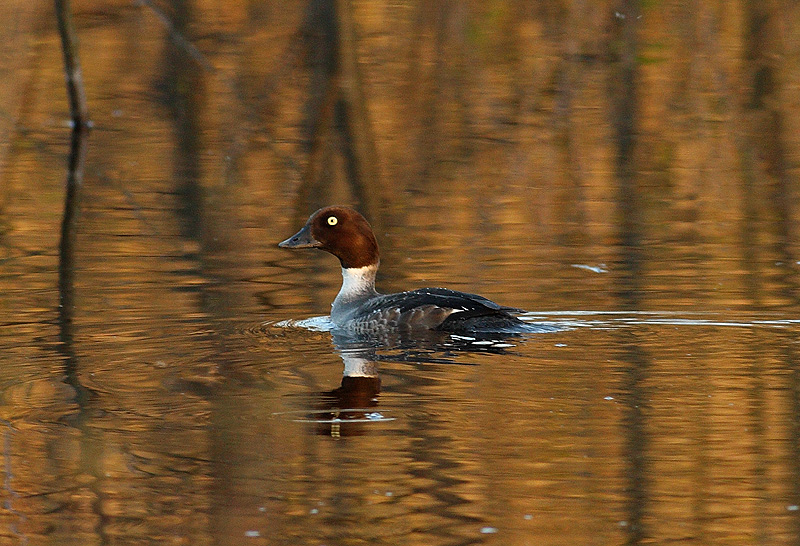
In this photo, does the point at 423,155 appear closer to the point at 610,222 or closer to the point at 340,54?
the point at 340,54

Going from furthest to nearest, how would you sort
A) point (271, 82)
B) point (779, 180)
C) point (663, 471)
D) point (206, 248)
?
point (271, 82)
point (779, 180)
point (206, 248)
point (663, 471)

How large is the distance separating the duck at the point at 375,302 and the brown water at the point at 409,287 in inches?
10.3

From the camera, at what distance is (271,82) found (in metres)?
21.9

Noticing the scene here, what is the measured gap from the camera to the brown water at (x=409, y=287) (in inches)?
233

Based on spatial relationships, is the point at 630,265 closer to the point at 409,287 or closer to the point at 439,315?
the point at 409,287

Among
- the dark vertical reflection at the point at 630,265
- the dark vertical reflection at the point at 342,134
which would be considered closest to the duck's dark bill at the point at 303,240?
the dark vertical reflection at the point at 630,265

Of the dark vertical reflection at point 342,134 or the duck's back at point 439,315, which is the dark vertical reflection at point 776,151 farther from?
the dark vertical reflection at point 342,134

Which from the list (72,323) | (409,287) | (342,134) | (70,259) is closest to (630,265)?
(409,287)

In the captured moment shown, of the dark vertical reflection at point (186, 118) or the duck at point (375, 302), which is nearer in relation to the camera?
→ the duck at point (375, 302)

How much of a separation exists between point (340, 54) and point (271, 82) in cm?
598

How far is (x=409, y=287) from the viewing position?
34.1 ft

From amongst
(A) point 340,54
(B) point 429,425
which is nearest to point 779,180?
(A) point 340,54

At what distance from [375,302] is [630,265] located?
2415 millimetres

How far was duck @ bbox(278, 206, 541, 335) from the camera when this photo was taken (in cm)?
881
